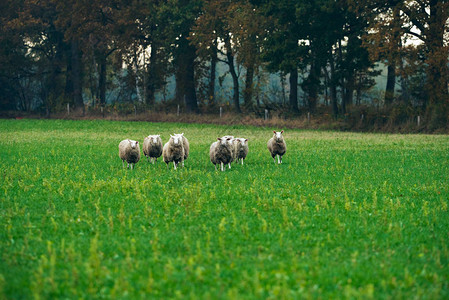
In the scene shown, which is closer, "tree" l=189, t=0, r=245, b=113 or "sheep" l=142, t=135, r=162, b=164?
"sheep" l=142, t=135, r=162, b=164

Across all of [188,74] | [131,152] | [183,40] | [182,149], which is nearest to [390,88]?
[183,40]

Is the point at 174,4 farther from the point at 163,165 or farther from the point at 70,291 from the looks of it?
the point at 70,291

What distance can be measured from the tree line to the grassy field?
2553cm

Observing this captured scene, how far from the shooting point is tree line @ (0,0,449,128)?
4019 cm

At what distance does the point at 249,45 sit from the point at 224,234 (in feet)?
137

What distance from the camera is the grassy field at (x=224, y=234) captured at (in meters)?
6.60

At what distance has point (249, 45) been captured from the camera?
49312mm

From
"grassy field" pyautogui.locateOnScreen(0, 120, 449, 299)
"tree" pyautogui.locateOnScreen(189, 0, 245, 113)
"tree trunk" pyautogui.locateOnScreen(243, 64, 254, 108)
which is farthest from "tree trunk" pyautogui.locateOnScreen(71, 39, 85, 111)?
"grassy field" pyautogui.locateOnScreen(0, 120, 449, 299)

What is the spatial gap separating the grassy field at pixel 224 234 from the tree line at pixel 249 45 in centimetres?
2553

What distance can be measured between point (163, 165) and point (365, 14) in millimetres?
28999

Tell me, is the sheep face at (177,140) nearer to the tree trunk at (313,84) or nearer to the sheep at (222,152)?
the sheep at (222,152)

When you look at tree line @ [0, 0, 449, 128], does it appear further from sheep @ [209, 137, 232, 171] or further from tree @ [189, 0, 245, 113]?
sheep @ [209, 137, 232, 171]

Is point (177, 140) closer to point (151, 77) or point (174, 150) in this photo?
point (174, 150)

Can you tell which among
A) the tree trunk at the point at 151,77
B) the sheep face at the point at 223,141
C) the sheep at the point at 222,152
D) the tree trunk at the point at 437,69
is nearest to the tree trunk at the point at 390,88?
the tree trunk at the point at 437,69
